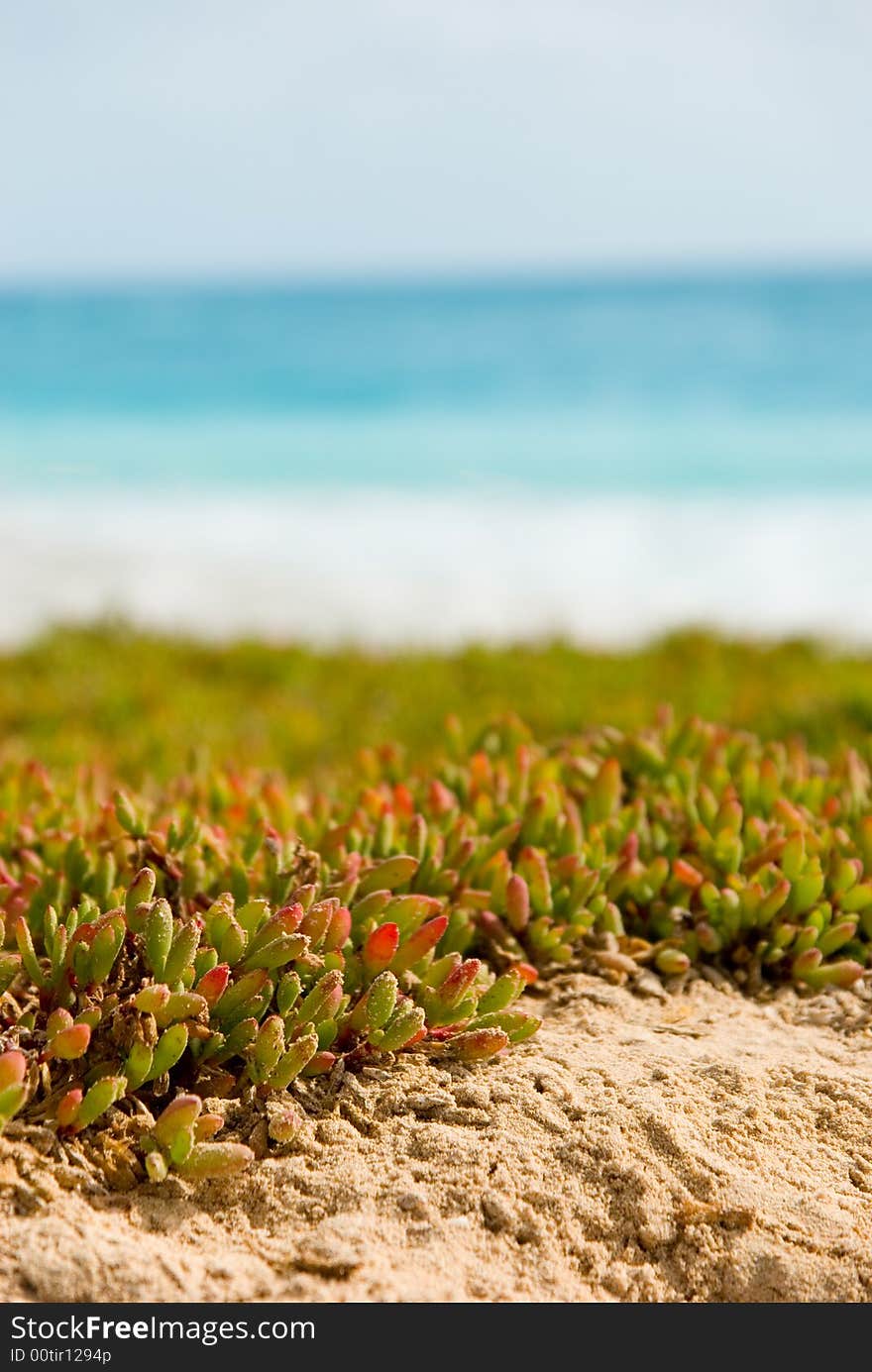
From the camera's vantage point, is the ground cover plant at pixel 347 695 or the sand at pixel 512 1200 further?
the ground cover plant at pixel 347 695

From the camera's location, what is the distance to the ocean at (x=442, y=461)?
31.2 ft

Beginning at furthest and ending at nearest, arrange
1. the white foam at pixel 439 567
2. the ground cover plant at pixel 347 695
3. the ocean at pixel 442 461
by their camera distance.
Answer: the ocean at pixel 442 461 → the white foam at pixel 439 567 → the ground cover plant at pixel 347 695

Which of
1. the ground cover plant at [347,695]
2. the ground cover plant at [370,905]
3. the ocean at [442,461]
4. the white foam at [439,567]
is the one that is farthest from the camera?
the ocean at [442,461]

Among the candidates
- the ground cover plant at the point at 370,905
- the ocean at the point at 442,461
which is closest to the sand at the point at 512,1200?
the ground cover plant at the point at 370,905

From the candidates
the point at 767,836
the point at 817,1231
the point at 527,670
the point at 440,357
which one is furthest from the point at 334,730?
the point at 440,357

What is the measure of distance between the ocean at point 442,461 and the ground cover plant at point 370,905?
3966mm

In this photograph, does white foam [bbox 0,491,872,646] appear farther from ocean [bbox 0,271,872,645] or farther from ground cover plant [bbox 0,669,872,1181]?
ground cover plant [bbox 0,669,872,1181]

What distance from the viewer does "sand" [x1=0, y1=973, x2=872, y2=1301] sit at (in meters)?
1.89

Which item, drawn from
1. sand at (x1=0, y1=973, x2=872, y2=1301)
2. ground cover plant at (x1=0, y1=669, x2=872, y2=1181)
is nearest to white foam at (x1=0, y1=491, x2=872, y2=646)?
ground cover plant at (x1=0, y1=669, x2=872, y2=1181)

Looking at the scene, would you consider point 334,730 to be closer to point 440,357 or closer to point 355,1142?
point 355,1142

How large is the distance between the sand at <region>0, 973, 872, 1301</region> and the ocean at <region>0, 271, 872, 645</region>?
526 cm

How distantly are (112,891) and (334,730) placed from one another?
9.96 feet

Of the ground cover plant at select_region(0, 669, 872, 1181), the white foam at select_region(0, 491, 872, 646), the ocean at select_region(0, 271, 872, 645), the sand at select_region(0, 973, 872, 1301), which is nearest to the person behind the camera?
the sand at select_region(0, 973, 872, 1301)

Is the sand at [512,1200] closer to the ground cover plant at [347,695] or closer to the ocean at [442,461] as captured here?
the ground cover plant at [347,695]
